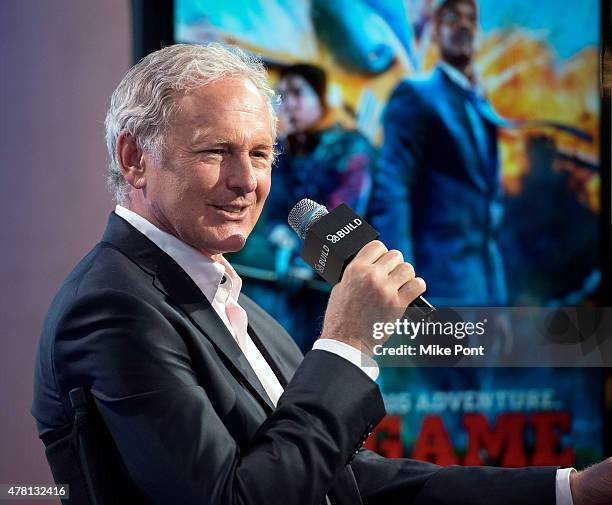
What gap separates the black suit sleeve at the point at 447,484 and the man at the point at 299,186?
107 centimetres

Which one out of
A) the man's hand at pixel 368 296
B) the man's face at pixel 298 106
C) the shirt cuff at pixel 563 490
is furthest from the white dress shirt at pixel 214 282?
the man's face at pixel 298 106

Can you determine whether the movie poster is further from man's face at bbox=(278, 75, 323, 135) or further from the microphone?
the microphone

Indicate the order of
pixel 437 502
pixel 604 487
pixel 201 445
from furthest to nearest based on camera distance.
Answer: pixel 437 502 < pixel 604 487 < pixel 201 445

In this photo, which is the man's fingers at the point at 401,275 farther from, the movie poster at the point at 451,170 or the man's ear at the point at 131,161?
the movie poster at the point at 451,170

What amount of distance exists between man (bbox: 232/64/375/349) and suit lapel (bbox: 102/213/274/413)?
1.25 metres

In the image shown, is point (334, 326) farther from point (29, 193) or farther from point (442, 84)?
point (442, 84)

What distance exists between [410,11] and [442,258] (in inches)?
30.9

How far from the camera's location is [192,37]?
2.52 m

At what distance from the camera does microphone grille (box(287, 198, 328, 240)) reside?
52.8 inches

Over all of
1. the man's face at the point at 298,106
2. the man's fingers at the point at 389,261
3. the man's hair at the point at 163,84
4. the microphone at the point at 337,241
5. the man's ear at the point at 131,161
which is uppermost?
the man's face at the point at 298,106

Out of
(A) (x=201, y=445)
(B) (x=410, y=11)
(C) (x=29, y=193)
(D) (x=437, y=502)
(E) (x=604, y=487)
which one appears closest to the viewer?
(A) (x=201, y=445)

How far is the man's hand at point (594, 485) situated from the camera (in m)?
1.33

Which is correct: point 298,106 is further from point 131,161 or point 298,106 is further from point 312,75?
point 131,161

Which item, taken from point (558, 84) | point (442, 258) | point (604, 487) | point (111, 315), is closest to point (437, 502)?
point (604, 487)
